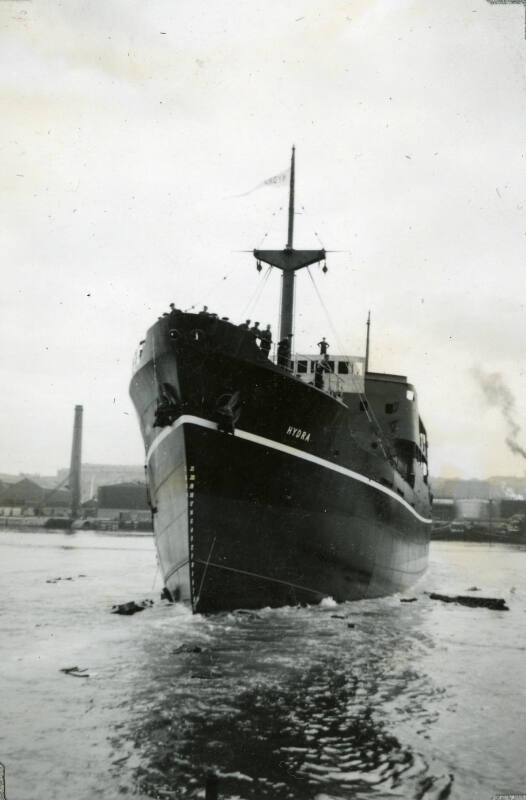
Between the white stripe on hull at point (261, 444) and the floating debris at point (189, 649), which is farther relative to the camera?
the white stripe on hull at point (261, 444)

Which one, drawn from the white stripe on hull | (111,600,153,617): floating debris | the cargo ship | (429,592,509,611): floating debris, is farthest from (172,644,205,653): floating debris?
(429,592,509,611): floating debris

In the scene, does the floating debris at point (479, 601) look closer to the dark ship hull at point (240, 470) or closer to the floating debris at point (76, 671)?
the dark ship hull at point (240, 470)

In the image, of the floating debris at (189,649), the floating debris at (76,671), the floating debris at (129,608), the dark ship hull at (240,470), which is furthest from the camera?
the floating debris at (129,608)

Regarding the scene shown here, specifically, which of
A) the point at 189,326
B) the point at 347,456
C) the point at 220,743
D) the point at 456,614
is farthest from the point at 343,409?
the point at 220,743

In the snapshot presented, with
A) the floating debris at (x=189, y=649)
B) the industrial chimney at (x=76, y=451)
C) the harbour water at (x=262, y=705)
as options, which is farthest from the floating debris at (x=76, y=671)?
the industrial chimney at (x=76, y=451)

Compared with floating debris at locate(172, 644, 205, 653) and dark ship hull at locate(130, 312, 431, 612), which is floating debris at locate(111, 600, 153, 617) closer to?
dark ship hull at locate(130, 312, 431, 612)

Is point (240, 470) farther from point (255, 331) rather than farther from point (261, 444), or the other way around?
point (255, 331)
